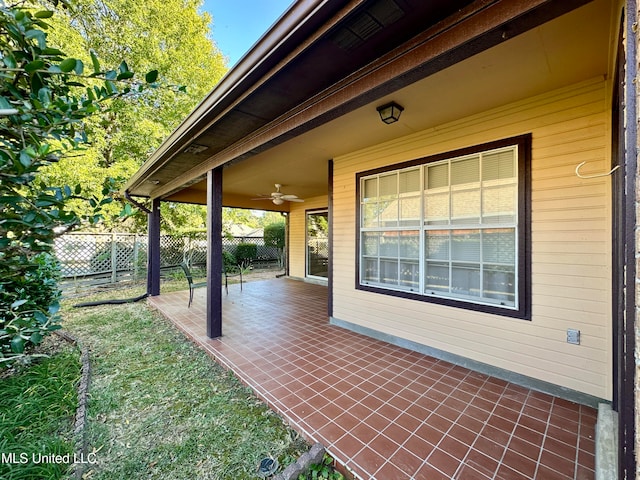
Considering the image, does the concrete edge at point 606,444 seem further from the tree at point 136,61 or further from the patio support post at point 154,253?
the tree at point 136,61

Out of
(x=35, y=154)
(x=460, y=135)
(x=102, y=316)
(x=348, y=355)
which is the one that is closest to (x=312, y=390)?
(x=348, y=355)

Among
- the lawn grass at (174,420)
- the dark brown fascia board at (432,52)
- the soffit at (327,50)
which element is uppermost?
the soffit at (327,50)

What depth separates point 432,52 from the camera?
149 centimetres

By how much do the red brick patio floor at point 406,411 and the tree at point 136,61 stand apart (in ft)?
24.0

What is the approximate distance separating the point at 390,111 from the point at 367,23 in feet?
3.88

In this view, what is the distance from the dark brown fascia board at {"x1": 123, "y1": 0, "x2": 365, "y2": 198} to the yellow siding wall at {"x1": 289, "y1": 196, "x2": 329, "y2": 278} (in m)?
5.89

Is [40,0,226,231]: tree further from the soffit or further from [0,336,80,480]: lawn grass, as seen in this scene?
the soffit

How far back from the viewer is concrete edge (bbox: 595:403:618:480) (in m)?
1.52

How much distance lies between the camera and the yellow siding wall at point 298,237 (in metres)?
8.95

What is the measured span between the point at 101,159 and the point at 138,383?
28.7 ft

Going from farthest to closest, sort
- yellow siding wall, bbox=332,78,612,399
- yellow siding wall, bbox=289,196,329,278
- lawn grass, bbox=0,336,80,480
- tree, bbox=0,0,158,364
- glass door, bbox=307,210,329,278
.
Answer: yellow siding wall, bbox=289,196,329,278 → glass door, bbox=307,210,329,278 → yellow siding wall, bbox=332,78,612,399 → lawn grass, bbox=0,336,80,480 → tree, bbox=0,0,158,364

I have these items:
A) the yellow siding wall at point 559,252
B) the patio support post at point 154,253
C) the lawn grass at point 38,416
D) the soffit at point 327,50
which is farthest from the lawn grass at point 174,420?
the patio support post at point 154,253

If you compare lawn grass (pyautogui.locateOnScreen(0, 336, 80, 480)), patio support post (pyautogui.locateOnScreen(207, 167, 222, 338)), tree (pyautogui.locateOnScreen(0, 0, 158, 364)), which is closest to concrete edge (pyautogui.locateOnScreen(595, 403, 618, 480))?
tree (pyautogui.locateOnScreen(0, 0, 158, 364))

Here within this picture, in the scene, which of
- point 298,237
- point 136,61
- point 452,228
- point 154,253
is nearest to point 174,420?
point 452,228
